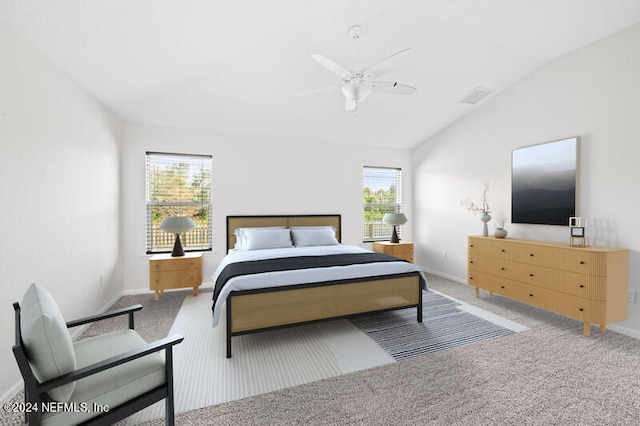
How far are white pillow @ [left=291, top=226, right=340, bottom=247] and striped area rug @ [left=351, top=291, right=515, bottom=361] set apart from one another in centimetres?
148

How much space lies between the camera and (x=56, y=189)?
2541 millimetres

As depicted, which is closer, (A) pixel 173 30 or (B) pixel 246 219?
(A) pixel 173 30

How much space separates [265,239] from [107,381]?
288 centimetres

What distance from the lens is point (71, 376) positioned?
4.02 feet

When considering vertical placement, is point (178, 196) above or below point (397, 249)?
above

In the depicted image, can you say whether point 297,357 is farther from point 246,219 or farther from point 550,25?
point 550,25

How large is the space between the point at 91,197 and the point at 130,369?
8.52ft

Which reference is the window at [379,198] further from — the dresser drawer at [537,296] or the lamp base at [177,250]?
the lamp base at [177,250]

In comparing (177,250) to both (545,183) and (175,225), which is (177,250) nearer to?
(175,225)

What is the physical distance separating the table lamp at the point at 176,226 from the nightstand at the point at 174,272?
0.41 feet

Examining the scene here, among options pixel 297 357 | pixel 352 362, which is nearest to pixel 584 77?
pixel 352 362

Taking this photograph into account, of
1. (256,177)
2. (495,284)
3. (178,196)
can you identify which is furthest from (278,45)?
(495,284)

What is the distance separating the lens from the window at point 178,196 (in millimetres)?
4445

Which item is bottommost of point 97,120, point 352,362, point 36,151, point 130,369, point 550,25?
point 352,362
